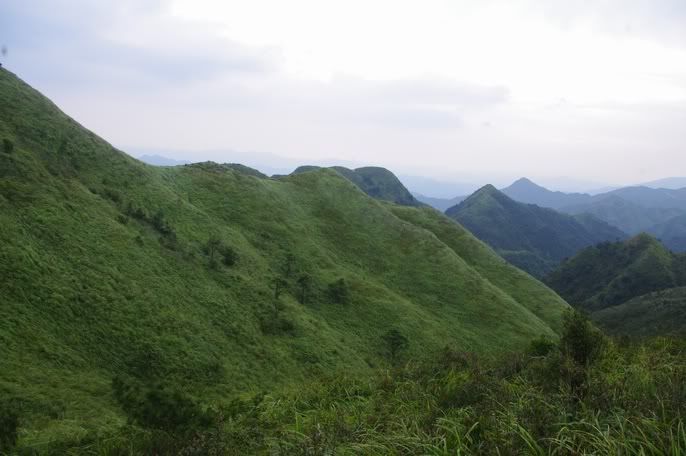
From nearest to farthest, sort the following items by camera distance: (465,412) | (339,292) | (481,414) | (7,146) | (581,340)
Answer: (481,414) → (465,412) → (581,340) → (7,146) → (339,292)

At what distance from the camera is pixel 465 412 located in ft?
29.4

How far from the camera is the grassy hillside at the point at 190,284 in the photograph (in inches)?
1272

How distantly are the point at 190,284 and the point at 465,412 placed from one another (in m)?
45.7

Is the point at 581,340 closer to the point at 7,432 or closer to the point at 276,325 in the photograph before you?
the point at 7,432

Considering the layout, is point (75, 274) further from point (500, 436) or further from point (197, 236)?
point (500, 436)

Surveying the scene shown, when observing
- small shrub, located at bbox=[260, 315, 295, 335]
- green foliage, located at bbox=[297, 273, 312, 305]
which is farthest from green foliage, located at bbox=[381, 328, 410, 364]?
green foliage, located at bbox=[297, 273, 312, 305]

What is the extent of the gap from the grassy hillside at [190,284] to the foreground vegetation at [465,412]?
626cm

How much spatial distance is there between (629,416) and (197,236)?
6124 cm

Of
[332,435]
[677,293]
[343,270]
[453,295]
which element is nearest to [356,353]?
[343,270]

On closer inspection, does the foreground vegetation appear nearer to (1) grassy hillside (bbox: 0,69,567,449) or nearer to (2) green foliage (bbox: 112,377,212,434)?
(2) green foliage (bbox: 112,377,212,434)

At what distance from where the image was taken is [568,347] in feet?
43.3

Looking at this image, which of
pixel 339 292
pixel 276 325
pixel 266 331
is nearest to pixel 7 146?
pixel 266 331

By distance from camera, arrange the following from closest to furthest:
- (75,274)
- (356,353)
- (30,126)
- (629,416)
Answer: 1. (629,416)
2. (75,274)
3. (356,353)
4. (30,126)

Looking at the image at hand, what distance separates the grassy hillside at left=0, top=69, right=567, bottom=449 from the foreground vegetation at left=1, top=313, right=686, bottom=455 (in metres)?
6.26
